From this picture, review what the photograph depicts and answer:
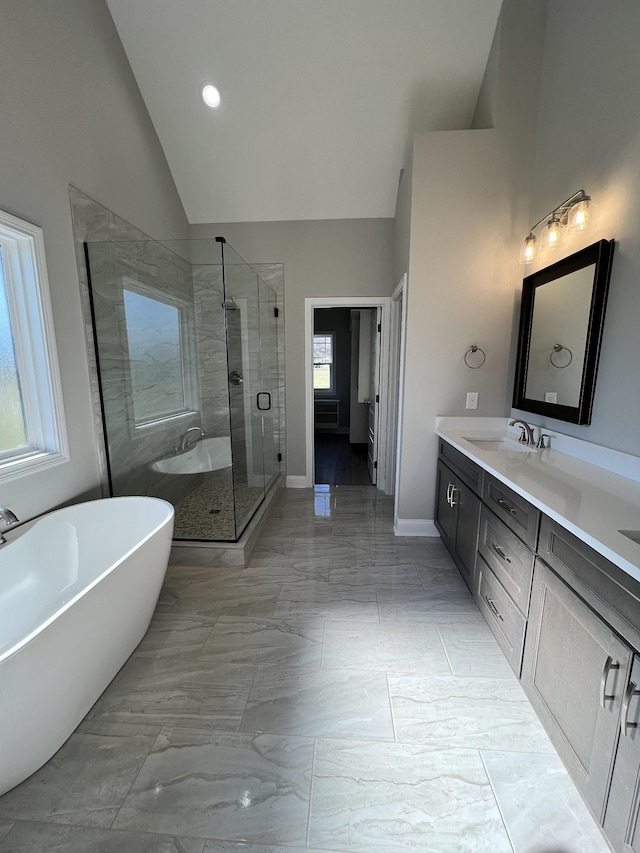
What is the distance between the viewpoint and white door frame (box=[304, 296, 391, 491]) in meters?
3.79

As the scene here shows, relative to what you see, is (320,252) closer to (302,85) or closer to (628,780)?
(302,85)

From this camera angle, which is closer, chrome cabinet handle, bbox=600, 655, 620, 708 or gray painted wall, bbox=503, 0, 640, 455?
chrome cabinet handle, bbox=600, 655, 620, 708

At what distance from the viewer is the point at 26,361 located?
197cm

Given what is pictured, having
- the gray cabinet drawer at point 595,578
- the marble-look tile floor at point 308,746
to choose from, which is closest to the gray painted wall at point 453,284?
the marble-look tile floor at point 308,746

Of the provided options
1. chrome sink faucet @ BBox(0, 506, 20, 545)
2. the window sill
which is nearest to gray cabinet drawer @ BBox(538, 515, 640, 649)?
chrome sink faucet @ BBox(0, 506, 20, 545)

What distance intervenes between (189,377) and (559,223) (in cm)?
316

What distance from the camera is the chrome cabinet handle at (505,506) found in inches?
63.2

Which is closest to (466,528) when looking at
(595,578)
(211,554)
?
(595,578)

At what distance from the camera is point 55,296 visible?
6.75 ft

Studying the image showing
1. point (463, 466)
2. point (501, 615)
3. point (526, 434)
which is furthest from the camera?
point (526, 434)

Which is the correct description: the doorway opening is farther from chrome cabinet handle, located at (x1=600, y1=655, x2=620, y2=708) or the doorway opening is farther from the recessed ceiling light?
chrome cabinet handle, located at (x1=600, y1=655, x2=620, y2=708)

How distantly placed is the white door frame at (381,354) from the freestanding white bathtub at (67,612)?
7.44 ft

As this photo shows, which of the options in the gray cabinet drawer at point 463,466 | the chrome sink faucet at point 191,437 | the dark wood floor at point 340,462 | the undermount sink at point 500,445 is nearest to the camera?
the gray cabinet drawer at point 463,466

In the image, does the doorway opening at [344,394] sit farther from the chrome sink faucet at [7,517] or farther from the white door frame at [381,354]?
the chrome sink faucet at [7,517]
